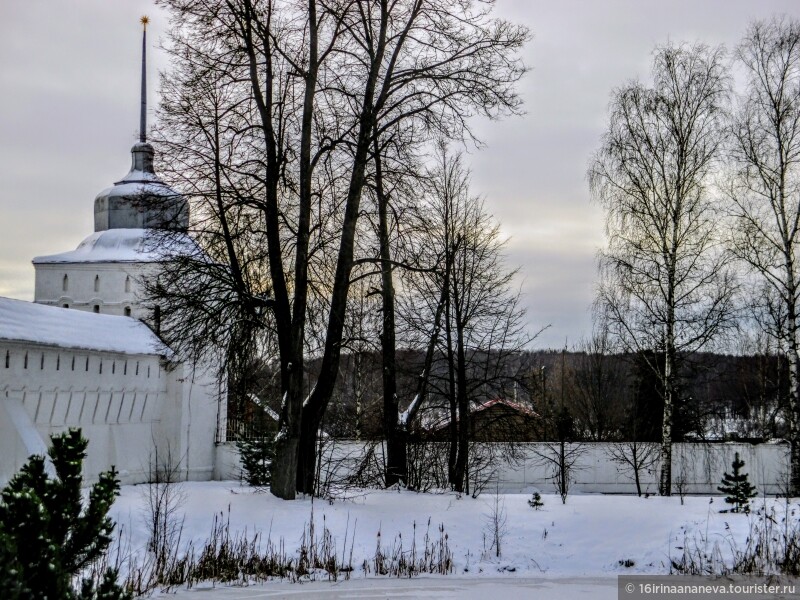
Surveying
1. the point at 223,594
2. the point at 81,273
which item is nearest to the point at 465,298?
the point at 223,594

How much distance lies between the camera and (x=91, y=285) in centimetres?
3119

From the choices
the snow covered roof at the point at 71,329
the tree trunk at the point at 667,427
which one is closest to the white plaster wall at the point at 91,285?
the snow covered roof at the point at 71,329

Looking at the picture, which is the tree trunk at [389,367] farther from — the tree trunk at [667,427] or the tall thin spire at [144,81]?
the tall thin spire at [144,81]

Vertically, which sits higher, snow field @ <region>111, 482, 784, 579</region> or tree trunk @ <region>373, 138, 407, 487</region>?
tree trunk @ <region>373, 138, 407, 487</region>

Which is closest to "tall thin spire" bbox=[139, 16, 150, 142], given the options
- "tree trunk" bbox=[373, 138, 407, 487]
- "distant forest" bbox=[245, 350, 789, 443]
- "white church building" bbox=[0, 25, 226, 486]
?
"white church building" bbox=[0, 25, 226, 486]

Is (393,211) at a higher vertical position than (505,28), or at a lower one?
lower

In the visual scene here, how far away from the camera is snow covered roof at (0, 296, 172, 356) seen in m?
17.8

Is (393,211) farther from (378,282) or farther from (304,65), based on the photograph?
(304,65)

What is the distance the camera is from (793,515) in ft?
42.9

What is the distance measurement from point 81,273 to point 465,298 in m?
16.7

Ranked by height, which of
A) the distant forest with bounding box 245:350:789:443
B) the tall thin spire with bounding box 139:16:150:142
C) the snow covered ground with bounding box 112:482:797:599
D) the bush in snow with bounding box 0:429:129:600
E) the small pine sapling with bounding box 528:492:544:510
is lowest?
the snow covered ground with bounding box 112:482:797:599

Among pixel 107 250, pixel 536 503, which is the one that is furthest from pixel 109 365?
pixel 536 503

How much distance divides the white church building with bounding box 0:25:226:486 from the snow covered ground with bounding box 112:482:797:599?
10.9ft

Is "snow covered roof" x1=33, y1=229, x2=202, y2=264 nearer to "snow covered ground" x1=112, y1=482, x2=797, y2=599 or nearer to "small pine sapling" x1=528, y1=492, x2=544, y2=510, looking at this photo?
"snow covered ground" x1=112, y1=482, x2=797, y2=599
